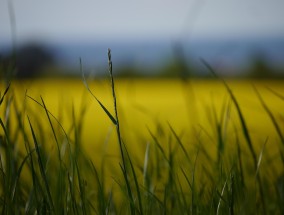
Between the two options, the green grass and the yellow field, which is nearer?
the green grass

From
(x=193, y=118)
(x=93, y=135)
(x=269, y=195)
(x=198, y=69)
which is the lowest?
(x=93, y=135)

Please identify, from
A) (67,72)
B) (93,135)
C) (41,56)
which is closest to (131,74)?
(93,135)

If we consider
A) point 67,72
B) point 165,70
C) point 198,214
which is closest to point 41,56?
point 67,72

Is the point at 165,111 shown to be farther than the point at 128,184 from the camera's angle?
Yes

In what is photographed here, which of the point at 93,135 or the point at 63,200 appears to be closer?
the point at 63,200

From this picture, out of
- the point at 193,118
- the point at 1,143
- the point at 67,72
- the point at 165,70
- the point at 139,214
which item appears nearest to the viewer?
the point at 139,214

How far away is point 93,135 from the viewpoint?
2.78 meters

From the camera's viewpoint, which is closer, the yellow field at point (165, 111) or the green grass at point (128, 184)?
the green grass at point (128, 184)

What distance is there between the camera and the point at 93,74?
100 centimetres

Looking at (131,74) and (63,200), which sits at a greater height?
(131,74)

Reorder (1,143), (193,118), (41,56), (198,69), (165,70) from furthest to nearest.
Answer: (41,56) → (165,70) → (198,69) → (193,118) → (1,143)

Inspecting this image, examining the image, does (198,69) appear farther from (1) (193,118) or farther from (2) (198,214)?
(2) (198,214)

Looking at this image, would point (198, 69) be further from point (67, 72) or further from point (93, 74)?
point (67, 72)

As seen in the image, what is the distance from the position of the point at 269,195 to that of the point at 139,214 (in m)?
0.36
